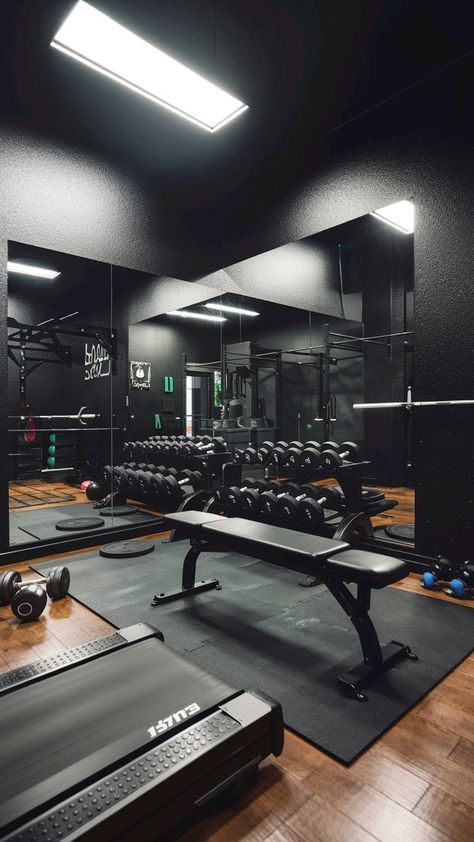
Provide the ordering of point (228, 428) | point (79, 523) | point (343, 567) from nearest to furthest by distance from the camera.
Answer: point (343, 567)
point (79, 523)
point (228, 428)

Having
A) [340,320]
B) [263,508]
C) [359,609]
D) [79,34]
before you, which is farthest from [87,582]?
[340,320]

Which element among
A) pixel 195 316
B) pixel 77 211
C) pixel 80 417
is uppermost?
pixel 77 211

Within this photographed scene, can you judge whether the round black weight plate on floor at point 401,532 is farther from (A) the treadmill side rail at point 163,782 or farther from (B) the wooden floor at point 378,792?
(A) the treadmill side rail at point 163,782

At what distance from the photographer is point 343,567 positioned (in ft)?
5.30

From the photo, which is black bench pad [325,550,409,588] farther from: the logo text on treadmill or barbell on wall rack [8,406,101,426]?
barbell on wall rack [8,406,101,426]

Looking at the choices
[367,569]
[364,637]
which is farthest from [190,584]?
[367,569]

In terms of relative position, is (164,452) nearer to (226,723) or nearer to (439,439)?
(439,439)

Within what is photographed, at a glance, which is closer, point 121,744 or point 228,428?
point 121,744

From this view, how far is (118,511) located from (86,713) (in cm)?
316

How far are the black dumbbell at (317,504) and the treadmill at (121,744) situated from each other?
160 centimetres

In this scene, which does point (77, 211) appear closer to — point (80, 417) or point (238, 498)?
point (80, 417)

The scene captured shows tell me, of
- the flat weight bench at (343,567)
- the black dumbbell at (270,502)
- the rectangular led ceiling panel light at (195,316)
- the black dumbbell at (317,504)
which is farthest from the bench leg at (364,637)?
the rectangular led ceiling panel light at (195,316)

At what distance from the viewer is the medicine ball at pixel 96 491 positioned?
184 inches

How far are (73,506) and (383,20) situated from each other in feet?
15.4
